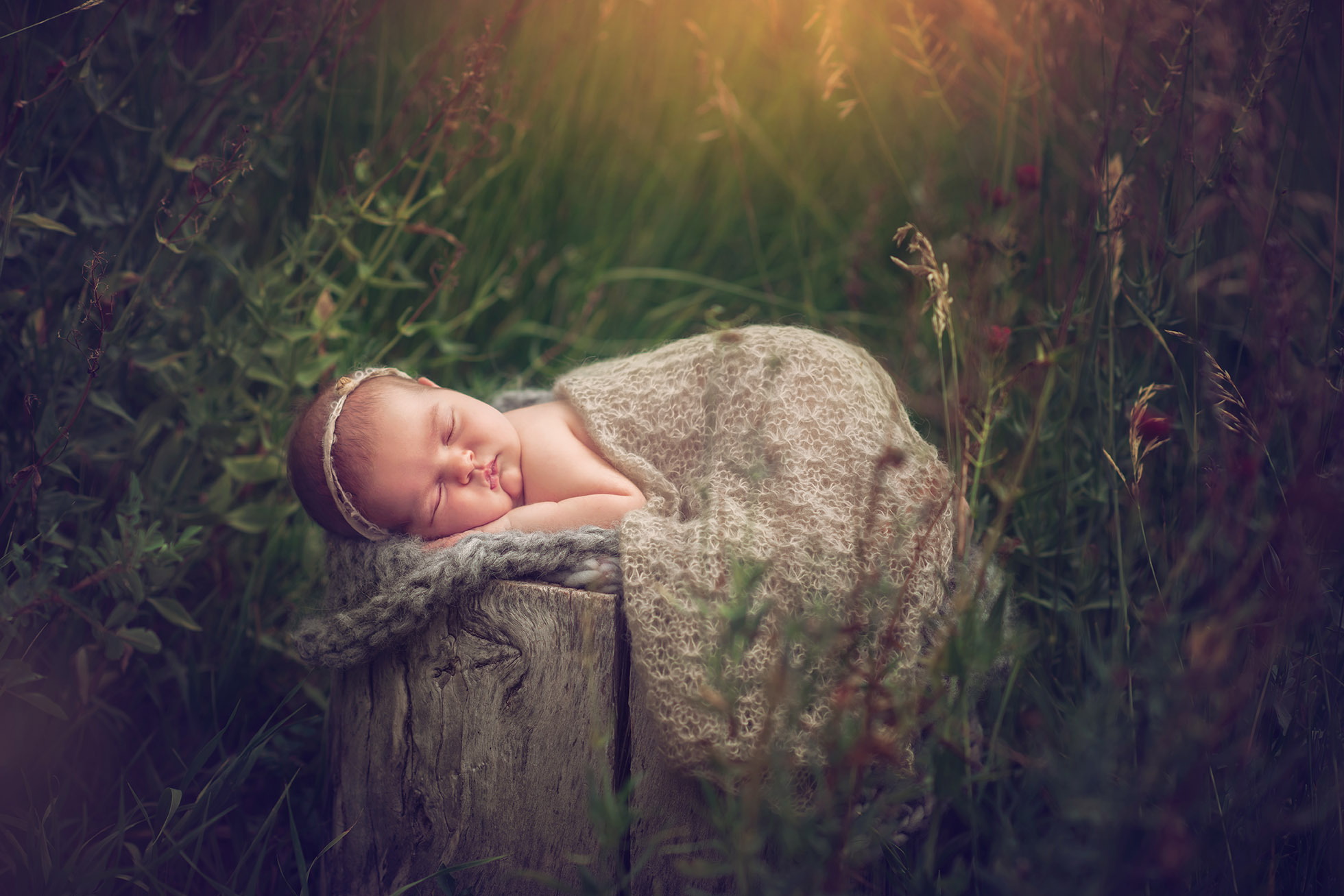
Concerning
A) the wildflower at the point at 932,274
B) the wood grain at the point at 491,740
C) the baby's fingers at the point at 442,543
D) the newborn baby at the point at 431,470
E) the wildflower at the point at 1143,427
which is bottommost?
the wood grain at the point at 491,740

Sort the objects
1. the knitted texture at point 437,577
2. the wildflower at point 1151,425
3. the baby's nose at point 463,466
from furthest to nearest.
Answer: the baby's nose at point 463,466 → the knitted texture at point 437,577 → the wildflower at point 1151,425

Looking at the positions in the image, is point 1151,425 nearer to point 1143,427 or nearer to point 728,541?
point 1143,427

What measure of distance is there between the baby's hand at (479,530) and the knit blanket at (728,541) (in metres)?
0.08

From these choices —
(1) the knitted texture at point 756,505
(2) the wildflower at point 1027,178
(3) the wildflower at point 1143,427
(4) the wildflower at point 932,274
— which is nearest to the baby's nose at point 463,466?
(1) the knitted texture at point 756,505

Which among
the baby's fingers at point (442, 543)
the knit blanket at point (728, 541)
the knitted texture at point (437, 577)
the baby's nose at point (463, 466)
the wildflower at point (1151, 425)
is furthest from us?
the baby's nose at point (463, 466)

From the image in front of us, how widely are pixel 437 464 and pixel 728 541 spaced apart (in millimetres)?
599

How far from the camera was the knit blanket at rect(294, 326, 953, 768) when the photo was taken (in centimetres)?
119

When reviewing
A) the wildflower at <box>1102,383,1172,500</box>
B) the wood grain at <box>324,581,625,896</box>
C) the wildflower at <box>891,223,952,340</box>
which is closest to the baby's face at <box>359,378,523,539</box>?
the wood grain at <box>324,581,625,896</box>

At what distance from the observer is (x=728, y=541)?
4.25 feet

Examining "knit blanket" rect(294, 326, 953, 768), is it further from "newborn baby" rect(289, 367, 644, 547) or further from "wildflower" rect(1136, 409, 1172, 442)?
"wildflower" rect(1136, 409, 1172, 442)

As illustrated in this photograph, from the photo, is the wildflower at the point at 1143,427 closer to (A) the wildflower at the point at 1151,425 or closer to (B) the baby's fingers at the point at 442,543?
(A) the wildflower at the point at 1151,425

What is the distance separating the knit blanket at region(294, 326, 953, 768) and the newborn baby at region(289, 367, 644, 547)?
0.26 ft

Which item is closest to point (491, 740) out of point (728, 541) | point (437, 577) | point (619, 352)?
point (437, 577)

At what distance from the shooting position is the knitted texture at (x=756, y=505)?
119 centimetres
